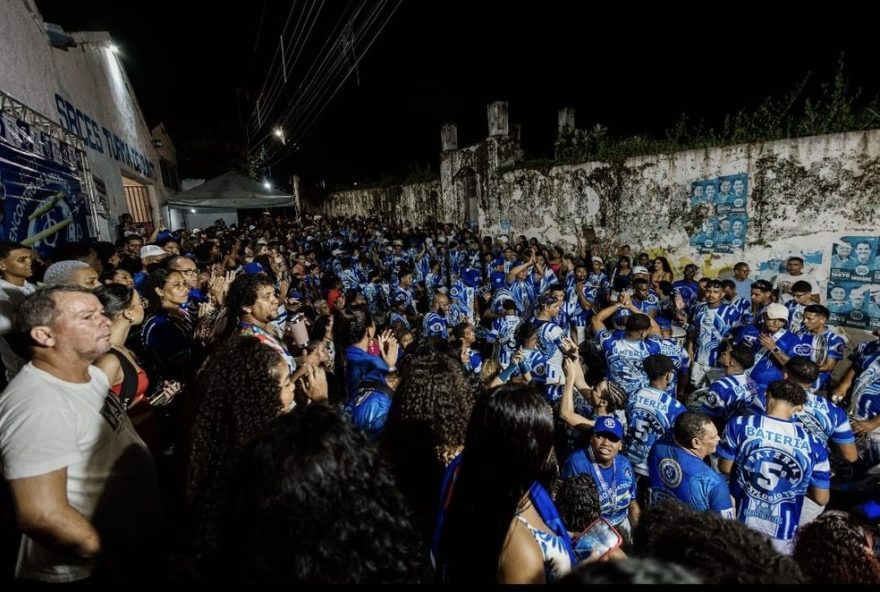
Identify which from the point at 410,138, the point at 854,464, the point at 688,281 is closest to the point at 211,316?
the point at 854,464

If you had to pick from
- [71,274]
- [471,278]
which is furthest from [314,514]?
[471,278]

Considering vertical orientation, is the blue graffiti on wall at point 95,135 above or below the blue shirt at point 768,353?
above

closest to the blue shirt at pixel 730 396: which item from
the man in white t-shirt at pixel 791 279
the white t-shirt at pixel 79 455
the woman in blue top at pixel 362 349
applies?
the woman in blue top at pixel 362 349

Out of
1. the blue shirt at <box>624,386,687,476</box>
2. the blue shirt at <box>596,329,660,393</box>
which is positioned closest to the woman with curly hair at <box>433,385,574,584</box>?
the blue shirt at <box>624,386,687,476</box>

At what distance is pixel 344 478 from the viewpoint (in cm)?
123

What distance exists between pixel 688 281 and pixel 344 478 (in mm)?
8652

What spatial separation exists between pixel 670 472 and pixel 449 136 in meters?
17.3

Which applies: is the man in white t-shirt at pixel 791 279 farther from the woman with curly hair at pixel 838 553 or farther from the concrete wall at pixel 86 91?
the concrete wall at pixel 86 91

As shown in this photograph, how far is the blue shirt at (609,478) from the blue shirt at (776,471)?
831 millimetres

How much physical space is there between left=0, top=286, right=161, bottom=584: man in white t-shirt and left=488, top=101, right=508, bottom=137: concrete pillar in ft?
50.2

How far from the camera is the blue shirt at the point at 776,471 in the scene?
3.08 meters

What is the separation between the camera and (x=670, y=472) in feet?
10.2

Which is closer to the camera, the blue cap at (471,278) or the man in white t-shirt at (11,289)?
the man in white t-shirt at (11,289)

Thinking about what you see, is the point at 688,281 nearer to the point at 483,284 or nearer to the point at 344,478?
the point at 483,284
